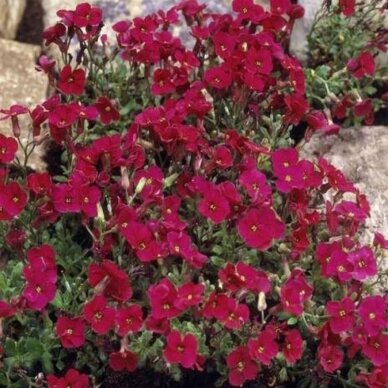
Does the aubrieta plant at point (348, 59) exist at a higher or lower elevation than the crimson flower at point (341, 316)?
higher

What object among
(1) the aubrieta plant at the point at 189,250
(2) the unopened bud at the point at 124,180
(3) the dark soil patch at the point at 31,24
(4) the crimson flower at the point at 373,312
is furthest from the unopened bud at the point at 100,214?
(3) the dark soil patch at the point at 31,24

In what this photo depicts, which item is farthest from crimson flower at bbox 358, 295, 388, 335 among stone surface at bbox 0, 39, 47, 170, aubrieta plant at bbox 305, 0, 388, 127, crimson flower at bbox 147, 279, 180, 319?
stone surface at bbox 0, 39, 47, 170

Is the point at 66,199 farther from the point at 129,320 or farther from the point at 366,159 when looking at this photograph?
the point at 366,159

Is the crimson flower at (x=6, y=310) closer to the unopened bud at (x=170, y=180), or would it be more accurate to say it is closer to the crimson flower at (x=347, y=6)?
the unopened bud at (x=170, y=180)

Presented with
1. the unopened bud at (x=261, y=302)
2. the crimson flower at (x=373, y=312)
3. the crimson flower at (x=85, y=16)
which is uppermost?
the crimson flower at (x=85, y=16)

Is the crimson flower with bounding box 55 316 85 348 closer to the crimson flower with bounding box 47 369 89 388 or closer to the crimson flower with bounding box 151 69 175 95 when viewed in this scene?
the crimson flower with bounding box 47 369 89 388

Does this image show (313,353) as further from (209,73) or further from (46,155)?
(46,155)
